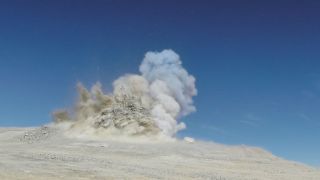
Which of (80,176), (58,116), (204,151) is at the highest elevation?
(58,116)

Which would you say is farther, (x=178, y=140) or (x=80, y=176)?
(x=178, y=140)

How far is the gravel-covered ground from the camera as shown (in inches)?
2056

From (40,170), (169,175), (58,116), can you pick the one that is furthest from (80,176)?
(58,116)

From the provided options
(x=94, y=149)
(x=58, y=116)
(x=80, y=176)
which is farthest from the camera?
(x=58, y=116)

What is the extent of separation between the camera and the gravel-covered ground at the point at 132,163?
52219 mm

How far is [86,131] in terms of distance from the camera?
3839 inches

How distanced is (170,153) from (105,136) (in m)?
21.8

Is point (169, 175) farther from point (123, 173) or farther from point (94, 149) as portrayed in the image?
point (94, 149)

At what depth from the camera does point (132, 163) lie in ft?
210

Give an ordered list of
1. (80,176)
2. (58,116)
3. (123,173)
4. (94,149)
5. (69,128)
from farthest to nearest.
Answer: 1. (58,116)
2. (69,128)
3. (94,149)
4. (123,173)
5. (80,176)

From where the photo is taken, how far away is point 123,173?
5347 cm

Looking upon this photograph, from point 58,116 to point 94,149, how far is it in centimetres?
3877

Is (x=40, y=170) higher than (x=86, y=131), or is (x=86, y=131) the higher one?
(x=86, y=131)

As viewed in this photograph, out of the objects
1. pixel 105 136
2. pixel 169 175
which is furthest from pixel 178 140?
pixel 169 175
